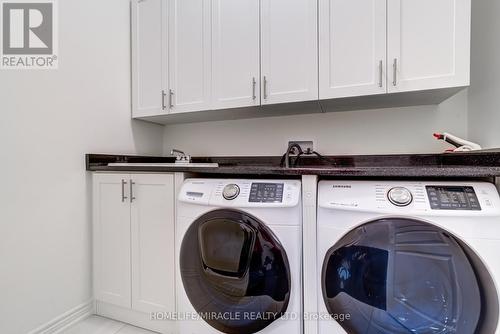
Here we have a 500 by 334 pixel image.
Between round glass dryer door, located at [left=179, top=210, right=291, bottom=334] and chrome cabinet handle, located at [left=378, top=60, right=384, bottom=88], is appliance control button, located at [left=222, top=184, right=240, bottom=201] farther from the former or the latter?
chrome cabinet handle, located at [left=378, top=60, right=384, bottom=88]

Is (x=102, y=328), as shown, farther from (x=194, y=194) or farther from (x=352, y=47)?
(x=352, y=47)

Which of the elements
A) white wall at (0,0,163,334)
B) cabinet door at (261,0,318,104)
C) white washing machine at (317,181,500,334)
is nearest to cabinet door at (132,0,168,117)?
white wall at (0,0,163,334)

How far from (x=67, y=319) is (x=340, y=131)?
211cm

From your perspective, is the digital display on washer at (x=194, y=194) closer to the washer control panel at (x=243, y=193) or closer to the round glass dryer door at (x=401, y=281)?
the washer control panel at (x=243, y=193)

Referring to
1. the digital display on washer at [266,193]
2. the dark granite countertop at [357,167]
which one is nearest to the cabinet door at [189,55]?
the dark granite countertop at [357,167]

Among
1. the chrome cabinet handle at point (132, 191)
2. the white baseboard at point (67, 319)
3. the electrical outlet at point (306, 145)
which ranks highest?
the electrical outlet at point (306, 145)

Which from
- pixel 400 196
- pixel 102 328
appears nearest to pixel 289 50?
pixel 400 196

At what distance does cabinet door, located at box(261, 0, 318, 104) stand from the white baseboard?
1723 millimetres

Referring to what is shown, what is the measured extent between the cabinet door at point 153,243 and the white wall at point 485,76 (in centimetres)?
165

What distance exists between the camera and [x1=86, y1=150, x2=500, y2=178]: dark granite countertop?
33.9 inches

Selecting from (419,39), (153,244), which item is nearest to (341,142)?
(419,39)

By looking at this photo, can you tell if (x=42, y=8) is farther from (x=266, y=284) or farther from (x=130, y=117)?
(x=266, y=284)

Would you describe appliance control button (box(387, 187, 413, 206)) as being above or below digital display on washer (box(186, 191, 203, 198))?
above

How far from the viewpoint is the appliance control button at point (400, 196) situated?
0.84m
